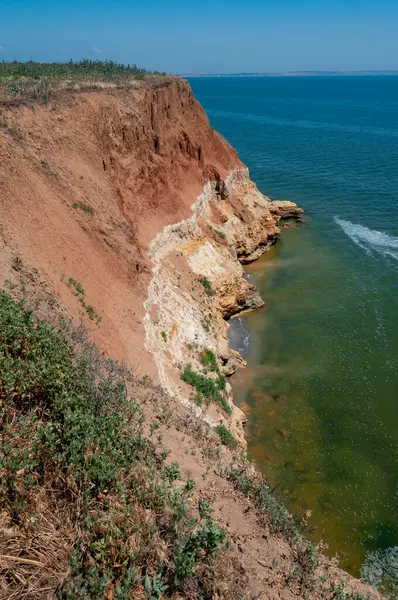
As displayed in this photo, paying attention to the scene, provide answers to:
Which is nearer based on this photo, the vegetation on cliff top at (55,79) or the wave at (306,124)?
the vegetation on cliff top at (55,79)

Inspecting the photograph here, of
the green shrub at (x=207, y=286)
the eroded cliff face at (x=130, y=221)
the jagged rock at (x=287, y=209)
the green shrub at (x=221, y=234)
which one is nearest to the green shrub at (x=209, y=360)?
the eroded cliff face at (x=130, y=221)

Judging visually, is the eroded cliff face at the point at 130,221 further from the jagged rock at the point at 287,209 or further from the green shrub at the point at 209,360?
the jagged rock at the point at 287,209

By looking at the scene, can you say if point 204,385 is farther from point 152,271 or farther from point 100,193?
point 100,193

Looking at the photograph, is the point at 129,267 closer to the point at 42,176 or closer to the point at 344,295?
the point at 42,176

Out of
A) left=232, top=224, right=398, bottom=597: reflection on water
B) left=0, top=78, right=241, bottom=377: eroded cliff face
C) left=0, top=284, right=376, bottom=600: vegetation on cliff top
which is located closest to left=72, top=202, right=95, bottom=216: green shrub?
left=0, top=78, right=241, bottom=377: eroded cliff face

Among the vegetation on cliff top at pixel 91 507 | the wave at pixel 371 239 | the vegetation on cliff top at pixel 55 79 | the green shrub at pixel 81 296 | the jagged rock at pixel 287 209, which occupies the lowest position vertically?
the wave at pixel 371 239

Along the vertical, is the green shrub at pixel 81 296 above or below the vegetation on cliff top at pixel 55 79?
below
